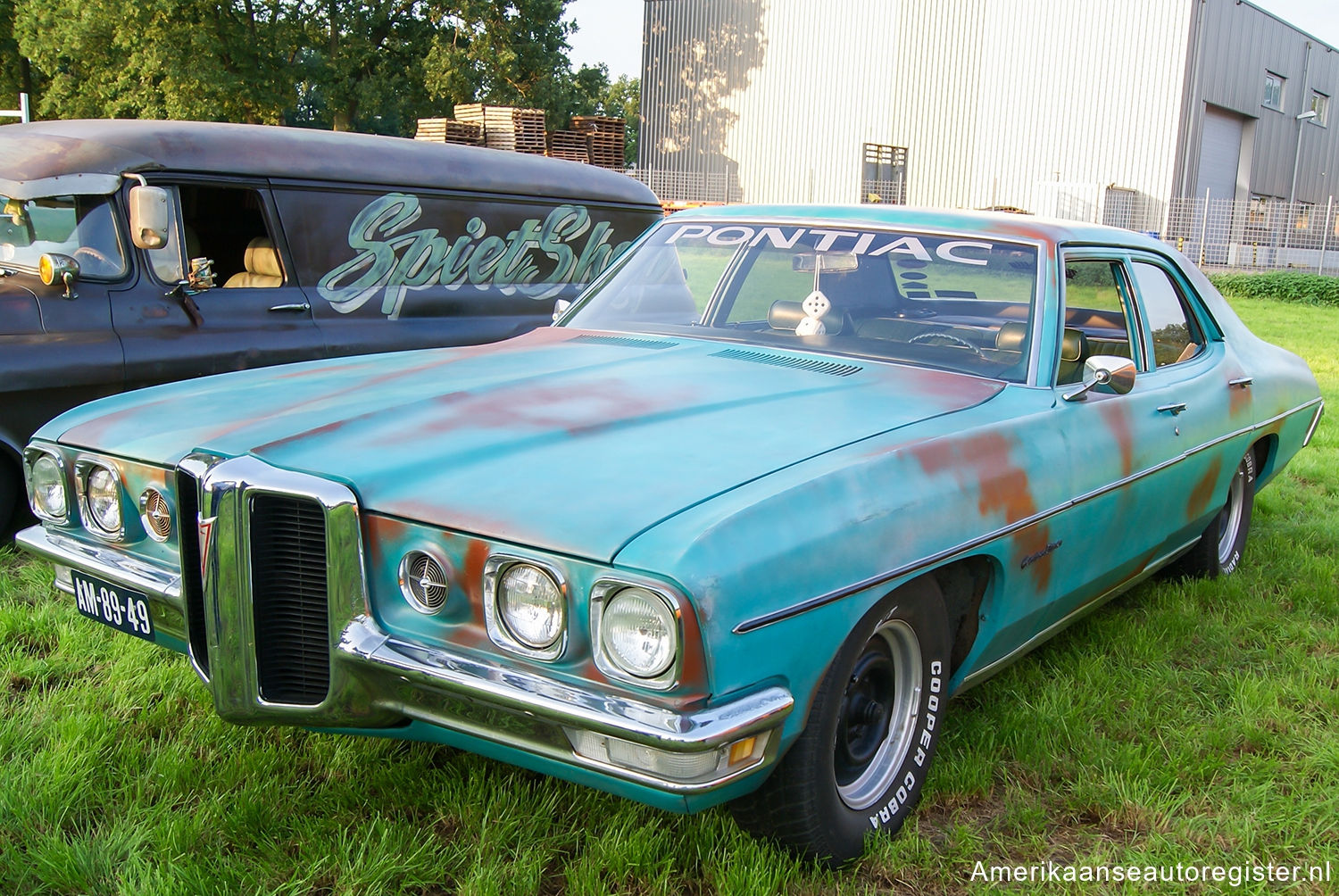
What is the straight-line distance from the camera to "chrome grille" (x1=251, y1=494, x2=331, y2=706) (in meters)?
2.19

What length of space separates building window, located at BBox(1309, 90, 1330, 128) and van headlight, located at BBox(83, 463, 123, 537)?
35.5m

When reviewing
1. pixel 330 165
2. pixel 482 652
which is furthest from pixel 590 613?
pixel 330 165

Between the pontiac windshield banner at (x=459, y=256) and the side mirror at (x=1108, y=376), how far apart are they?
342cm

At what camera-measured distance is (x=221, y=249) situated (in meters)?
5.77

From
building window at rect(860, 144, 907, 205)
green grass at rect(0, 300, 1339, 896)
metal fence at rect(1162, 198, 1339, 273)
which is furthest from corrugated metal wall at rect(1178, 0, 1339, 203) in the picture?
green grass at rect(0, 300, 1339, 896)

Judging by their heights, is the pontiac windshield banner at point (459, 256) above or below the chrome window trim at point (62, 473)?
above

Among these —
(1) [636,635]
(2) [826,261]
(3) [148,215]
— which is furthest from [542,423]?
(3) [148,215]

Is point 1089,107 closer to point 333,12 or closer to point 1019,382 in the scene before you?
point 333,12

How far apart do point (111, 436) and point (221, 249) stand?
→ 3.39 meters

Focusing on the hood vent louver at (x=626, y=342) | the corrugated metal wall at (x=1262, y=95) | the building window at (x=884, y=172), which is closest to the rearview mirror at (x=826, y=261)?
the hood vent louver at (x=626, y=342)

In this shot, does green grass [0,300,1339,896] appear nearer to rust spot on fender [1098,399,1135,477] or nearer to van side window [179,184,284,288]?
rust spot on fender [1098,399,1135,477]

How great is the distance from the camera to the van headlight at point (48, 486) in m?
2.78

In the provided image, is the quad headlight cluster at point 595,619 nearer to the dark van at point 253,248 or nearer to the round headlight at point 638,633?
the round headlight at point 638,633

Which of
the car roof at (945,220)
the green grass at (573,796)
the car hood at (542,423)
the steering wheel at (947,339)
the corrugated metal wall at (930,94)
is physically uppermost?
the corrugated metal wall at (930,94)
